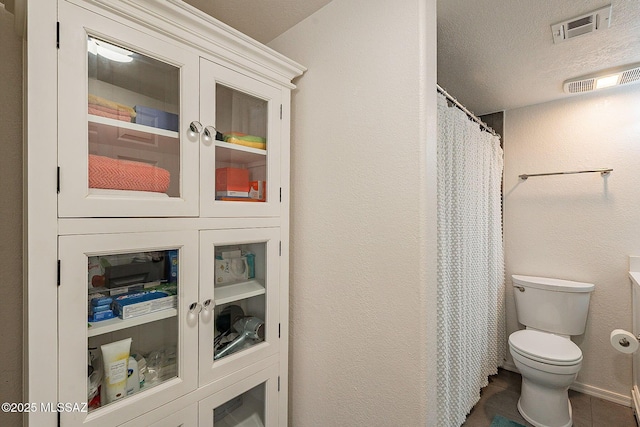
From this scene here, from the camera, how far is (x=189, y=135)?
1.00 meters

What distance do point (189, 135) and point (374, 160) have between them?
2.24ft

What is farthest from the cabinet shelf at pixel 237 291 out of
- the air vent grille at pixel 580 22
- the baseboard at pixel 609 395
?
the baseboard at pixel 609 395

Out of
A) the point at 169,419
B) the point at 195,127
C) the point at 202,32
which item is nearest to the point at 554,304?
the point at 169,419

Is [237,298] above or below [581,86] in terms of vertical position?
below

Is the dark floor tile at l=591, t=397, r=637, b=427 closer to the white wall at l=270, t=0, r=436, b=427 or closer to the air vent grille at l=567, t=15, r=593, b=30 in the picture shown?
the white wall at l=270, t=0, r=436, b=427

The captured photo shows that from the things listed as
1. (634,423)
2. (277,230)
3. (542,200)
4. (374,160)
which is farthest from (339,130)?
(634,423)

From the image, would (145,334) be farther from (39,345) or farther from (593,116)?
(593,116)

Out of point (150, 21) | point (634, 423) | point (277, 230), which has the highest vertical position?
point (150, 21)

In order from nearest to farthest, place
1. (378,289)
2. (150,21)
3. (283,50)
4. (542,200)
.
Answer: (150,21) < (378,289) < (283,50) < (542,200)

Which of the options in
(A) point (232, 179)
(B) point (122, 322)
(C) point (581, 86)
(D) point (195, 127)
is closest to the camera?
(B) point (122, 322)

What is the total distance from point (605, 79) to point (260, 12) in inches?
84.6

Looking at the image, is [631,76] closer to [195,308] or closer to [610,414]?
[610,414]

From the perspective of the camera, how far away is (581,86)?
194 cm

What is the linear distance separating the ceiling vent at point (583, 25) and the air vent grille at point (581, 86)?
0.64 metres
